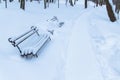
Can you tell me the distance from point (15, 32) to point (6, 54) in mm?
3240

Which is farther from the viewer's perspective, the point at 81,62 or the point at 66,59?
the point at 66,59

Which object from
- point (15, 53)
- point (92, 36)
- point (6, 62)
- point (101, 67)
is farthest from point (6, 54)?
point (92, 36)

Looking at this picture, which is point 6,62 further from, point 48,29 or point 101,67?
point 48,29

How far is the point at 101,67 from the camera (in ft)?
25.0

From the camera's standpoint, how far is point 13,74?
6.84 m

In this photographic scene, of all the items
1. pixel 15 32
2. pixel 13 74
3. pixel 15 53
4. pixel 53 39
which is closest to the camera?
pixel 13 74

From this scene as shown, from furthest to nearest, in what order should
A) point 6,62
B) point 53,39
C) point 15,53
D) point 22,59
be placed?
point 53,39
point 15,53
point 22,59
point 6,62

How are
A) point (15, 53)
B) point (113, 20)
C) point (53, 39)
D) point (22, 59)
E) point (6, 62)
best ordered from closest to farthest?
point (6, 62) < point (22, 59) < point (15, 53) < point (53, 39) < point (113, 20)

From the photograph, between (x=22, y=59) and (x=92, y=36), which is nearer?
(x=22, y=59)

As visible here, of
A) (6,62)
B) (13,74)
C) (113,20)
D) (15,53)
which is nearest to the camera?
(13,74)

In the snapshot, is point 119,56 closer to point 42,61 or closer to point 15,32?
point 42,61

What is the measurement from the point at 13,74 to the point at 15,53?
1.98 meters

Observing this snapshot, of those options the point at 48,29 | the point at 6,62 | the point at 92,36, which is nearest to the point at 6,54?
the point at 6,62

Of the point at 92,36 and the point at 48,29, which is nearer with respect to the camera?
the point at 92,36
